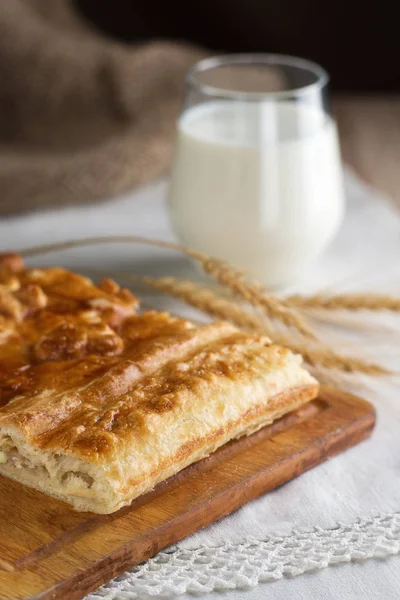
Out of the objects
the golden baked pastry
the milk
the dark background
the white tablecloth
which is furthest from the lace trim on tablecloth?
the dark background

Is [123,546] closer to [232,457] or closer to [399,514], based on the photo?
[232,457]

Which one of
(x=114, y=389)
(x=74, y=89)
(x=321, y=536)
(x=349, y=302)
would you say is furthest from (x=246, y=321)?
(x=74, y=89)

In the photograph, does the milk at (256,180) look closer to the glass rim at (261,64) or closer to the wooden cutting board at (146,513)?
the glass rim at (261,64)

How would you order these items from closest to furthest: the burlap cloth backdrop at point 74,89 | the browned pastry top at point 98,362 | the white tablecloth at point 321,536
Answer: the white tablecloth at point 321,536 < the browned pastry top at point 98,362 < the burlap cloth backdrop at point 74,89

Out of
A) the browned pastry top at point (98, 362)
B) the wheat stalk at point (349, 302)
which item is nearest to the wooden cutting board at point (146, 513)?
the browned pastry top at point (98, 362)

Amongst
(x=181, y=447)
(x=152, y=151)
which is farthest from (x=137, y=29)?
(x=181, y=447)

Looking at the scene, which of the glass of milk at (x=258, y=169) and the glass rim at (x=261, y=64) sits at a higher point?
the glass rim at (x=261, y=64)

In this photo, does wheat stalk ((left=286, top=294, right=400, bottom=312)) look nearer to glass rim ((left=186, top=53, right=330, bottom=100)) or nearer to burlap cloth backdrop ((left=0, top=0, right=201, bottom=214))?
glass rim ((left=186, top=53, right=330, bottom=100))
